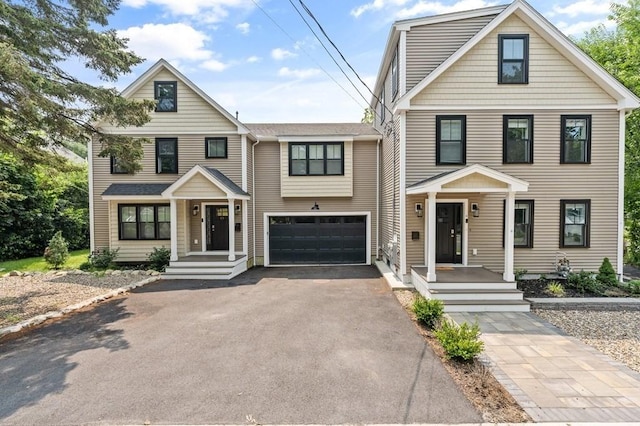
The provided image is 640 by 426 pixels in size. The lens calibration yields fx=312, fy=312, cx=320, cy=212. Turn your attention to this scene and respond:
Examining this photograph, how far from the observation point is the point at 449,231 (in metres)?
9.98

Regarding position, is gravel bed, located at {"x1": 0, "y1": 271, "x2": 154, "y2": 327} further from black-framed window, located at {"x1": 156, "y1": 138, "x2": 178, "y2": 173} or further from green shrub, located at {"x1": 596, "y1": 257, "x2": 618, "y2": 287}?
green shrub, located at {"x1": 596, "y1": 257, "x2": 618, "y2": 287}

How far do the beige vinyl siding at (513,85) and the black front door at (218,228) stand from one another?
832 cm

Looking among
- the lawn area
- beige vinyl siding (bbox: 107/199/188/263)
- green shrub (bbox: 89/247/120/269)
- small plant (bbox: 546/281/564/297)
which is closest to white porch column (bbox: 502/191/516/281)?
small plant (bbox: 546/281/564/297)

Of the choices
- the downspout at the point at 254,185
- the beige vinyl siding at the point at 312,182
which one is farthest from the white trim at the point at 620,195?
the downspout at the point at 254,185

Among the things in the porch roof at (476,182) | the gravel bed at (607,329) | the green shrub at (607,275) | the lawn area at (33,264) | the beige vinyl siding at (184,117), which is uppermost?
the beige vinyl siding at (184,117)

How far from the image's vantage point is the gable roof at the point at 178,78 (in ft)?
39.2

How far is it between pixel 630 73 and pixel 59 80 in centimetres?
2089

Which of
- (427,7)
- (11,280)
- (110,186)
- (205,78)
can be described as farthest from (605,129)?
(11,280)

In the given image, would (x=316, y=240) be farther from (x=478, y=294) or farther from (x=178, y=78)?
(x=178, y=78)

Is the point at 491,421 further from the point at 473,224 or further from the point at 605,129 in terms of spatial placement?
the point at 605,129

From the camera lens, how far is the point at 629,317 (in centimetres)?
697

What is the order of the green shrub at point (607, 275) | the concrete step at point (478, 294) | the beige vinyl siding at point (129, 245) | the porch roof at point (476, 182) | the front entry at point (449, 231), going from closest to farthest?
the concrete step at point (478, 294) → the porch roof at point (476, 182) → the green shrub at point (607, 275) → the front entry at point (449, 231) → the beige vinyl siding at point (129, 245)

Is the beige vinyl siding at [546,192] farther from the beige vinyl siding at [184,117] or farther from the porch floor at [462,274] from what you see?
the beige vinyl siding at [184,117]

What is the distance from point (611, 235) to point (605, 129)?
3304 millimetres
